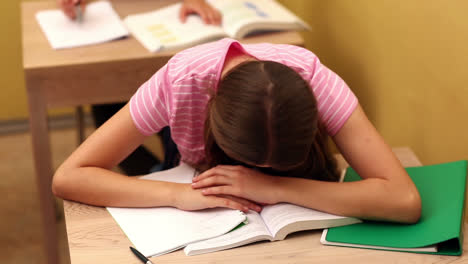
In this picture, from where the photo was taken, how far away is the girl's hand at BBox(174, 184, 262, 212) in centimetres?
101

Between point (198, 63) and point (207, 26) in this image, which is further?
point (207, 26)

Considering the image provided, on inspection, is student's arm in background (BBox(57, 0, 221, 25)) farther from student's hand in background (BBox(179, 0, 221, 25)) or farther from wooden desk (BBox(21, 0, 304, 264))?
A: wooden desk (BBox(21, 0, 304, 264))

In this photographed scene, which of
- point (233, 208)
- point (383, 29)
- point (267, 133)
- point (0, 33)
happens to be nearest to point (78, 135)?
point (0, 33)

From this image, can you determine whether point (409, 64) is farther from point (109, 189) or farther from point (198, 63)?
point (109, 189)

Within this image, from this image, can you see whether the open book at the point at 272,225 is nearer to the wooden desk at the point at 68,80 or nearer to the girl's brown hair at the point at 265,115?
the girl's brown hair at the point at 265,115

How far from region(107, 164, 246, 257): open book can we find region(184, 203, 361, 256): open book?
15mm

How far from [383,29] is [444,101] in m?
0.31

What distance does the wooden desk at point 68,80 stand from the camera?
4.90 feet

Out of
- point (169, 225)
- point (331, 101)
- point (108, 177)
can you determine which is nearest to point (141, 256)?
point (169, 225)

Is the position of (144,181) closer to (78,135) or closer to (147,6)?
(147,6)

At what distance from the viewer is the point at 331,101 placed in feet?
3.51

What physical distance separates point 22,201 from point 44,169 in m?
0.64

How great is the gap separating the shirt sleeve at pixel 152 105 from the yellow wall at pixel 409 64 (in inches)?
23.6

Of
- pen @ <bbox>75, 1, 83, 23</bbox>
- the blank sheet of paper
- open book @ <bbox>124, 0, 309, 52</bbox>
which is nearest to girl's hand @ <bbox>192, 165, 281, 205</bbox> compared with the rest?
open book @ <bbox>124, 0, 309, 52</bbox>
